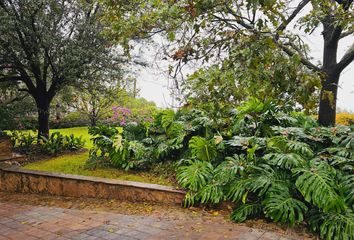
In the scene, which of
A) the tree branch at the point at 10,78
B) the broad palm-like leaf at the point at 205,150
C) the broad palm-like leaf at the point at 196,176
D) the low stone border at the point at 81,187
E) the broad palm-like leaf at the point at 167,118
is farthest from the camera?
the tree branch at the point at 10,78

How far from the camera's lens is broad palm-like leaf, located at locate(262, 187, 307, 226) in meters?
3.40

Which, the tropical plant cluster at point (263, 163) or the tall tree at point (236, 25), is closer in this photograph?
the tall tree at point (236, 25)

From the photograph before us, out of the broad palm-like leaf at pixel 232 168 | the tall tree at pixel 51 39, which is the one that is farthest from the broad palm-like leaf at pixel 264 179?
the tall tree at pixel 51 39

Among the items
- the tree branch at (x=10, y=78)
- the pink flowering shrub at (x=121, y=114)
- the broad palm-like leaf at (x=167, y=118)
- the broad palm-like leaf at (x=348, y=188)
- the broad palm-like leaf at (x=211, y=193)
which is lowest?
the broad palm-like leaf at (x=211, y=193)

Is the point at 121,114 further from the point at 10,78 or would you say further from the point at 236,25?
the point at 236,25

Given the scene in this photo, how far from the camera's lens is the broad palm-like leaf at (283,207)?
11.2 feet

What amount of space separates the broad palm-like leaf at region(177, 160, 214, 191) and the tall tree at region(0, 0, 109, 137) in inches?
130

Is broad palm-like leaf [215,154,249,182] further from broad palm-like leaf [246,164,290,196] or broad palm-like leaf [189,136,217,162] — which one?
broad palm-like leaf [189,136,217,162]

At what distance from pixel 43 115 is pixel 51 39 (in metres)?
2.53

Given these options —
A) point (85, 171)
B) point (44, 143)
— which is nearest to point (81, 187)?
point (85, 171)

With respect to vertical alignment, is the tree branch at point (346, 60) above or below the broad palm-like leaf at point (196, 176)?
above

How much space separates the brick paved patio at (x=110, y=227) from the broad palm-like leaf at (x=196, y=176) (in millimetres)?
568

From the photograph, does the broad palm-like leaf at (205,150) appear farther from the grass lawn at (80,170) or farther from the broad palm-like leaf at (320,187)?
the broad palm-like leaf at (320,187)

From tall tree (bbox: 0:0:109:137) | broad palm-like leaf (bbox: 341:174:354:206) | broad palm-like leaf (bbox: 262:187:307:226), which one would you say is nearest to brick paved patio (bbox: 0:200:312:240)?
broad palm-like leaf (bbox: 262:187:307:226)
